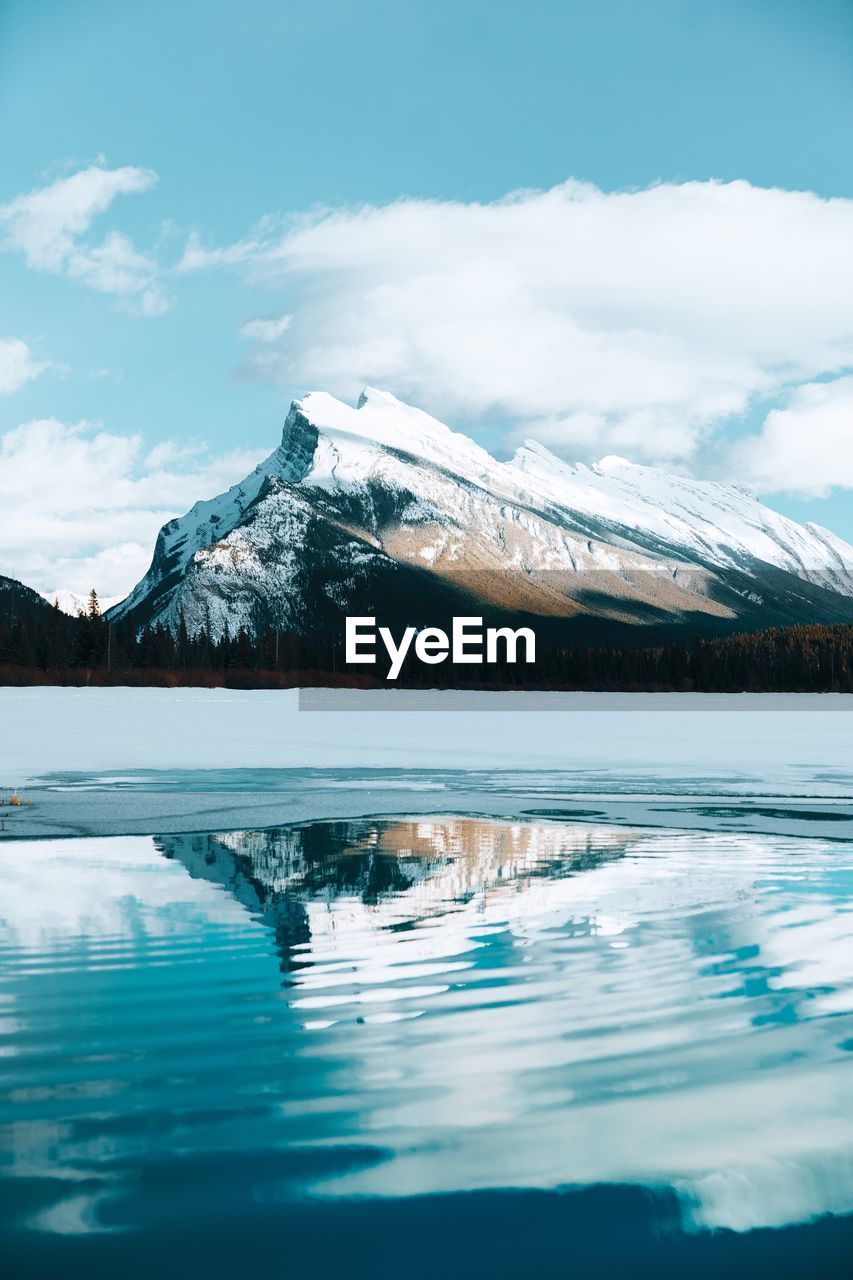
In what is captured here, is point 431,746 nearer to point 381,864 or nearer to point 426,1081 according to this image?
point 381,864

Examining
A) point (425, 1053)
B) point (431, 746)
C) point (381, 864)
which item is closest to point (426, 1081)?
point (425, 1053)

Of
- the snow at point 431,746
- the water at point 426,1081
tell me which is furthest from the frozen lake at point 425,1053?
the snow at point 431,746

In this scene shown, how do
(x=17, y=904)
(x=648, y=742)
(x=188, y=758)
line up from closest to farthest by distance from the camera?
(x=17, y=904), (x=188, y=758), (x=648, y=742)

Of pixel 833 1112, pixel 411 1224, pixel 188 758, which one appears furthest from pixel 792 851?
pixel 188 758

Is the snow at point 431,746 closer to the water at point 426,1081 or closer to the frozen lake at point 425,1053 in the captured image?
the frozen lake at point 425,1053

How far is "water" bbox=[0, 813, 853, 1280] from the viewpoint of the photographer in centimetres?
690

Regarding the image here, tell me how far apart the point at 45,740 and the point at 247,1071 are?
48.6 m

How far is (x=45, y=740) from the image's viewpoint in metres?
55.0

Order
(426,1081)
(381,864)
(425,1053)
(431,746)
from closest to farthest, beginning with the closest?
(426,1081) < (425,1053) < (381,864) < (431,746)

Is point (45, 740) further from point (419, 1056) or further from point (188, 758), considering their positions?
point (419, 1056)

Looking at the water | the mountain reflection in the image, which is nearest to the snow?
the mountain reflection

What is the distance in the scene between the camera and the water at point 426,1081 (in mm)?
6902

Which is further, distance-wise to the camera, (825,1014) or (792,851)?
(792,851)

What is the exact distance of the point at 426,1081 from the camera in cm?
920
